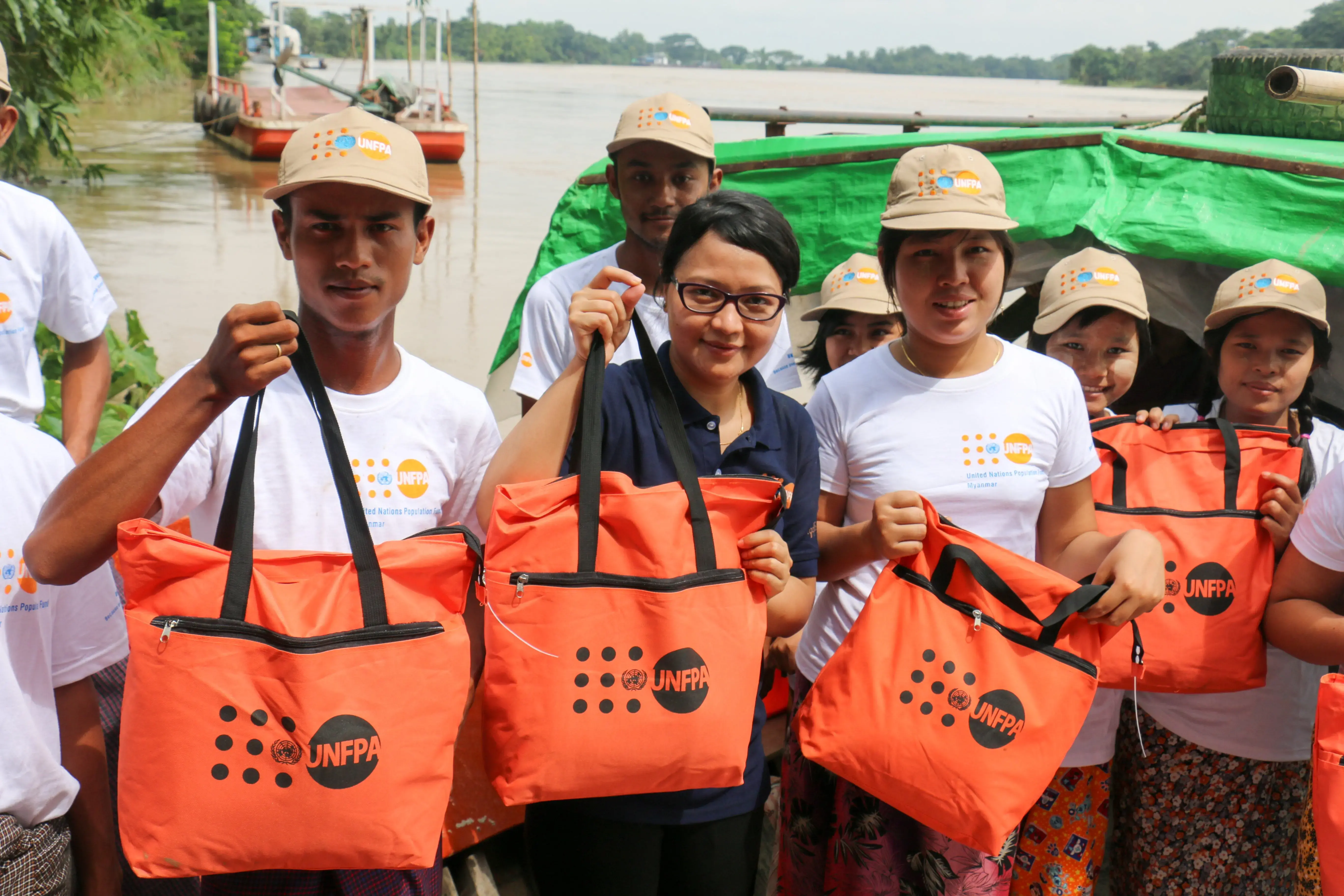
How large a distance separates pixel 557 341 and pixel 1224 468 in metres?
1.72

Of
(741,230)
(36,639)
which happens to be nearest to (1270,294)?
(741,230)

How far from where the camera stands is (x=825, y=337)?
338cm

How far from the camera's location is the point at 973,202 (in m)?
2.14

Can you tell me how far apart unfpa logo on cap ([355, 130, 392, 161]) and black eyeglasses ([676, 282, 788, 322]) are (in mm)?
585

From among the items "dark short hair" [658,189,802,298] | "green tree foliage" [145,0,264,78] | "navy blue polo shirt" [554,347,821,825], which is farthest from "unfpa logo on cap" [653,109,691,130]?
"green tree foliage" [145,0,264,78]

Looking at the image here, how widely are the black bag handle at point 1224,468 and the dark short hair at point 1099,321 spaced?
49cm

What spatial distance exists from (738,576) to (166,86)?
4748 cm

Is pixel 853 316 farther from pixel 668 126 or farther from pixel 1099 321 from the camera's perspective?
pixel 668 126

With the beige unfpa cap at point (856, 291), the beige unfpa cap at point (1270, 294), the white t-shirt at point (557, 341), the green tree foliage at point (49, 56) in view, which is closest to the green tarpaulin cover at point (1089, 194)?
the beige unfpa cap at point (856, 291)

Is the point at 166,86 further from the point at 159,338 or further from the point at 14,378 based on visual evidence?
the point at 14,378

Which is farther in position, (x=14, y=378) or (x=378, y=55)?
(x=378, y=55)

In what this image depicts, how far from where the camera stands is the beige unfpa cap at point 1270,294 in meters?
2.58

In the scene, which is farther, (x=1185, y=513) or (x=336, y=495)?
(x=1185, y=513)

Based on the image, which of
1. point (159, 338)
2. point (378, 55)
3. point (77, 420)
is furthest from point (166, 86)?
point (378, 55)
